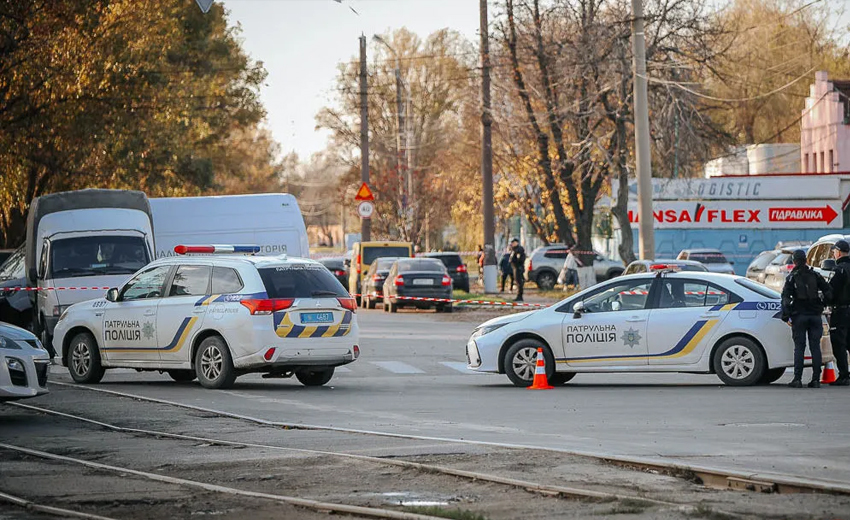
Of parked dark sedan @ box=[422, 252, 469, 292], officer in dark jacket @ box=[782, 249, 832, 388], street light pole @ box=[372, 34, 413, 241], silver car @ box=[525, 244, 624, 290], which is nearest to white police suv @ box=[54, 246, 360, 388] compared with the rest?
officer in dark jacket @ box=[782, 249, 832, 388]

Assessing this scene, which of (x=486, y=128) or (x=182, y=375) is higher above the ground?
(x=486, y=128)


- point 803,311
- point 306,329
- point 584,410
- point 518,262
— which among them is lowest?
point 584,410

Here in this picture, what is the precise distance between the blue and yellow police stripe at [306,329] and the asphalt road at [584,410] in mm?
752

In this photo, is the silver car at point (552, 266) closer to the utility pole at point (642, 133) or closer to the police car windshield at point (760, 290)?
the utility pole at point (642, 133)

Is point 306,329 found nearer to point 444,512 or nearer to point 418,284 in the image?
point 444,512

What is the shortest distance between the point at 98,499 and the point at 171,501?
1.85 feet

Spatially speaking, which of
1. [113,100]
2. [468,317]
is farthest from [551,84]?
[113,100]

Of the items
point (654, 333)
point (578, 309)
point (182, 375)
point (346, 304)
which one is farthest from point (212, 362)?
point (654, 333)

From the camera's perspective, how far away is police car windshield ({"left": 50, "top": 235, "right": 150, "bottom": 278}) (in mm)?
23766

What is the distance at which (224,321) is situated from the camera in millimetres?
17312

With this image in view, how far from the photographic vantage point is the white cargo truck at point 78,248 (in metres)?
23.6

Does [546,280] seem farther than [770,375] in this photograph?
Yes

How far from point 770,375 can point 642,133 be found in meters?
12.8

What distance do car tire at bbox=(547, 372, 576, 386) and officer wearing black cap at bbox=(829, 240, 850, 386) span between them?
331cm
